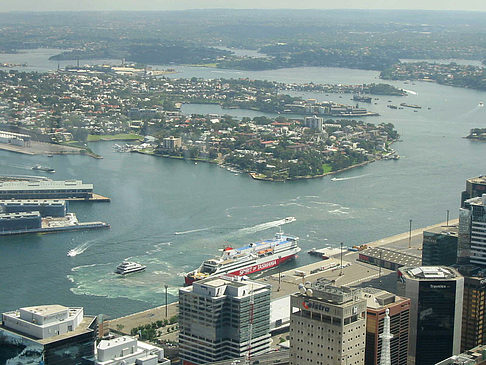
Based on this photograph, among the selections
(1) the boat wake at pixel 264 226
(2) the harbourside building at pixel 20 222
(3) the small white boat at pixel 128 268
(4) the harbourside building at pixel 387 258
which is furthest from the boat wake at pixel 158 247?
(4) the harbourside building at pixel 387 258

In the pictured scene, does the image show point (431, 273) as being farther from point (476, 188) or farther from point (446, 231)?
point (476, 188)

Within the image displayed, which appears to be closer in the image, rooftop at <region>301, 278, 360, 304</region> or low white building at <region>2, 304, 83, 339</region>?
rooftop at <region>301, 278, 360, 304</region>

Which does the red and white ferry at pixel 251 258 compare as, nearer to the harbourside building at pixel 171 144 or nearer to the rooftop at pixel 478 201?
the rooftop at pixel 478 201

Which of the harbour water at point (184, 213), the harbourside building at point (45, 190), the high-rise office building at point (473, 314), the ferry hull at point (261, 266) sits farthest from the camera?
the harbourside building at point (45, 190)

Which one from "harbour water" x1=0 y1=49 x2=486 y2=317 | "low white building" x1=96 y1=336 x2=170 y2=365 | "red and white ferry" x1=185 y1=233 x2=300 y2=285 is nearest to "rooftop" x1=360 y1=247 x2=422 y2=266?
"harbour water" x1=0 y1=49 x2=486 y2=317

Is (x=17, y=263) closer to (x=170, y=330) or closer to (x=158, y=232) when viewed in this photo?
(x=158, y=232)

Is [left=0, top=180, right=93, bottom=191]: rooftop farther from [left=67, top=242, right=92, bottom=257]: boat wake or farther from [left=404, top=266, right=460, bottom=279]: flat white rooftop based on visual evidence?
[left=404, top=266, right=460, bottom=279]: flat white rooftop
